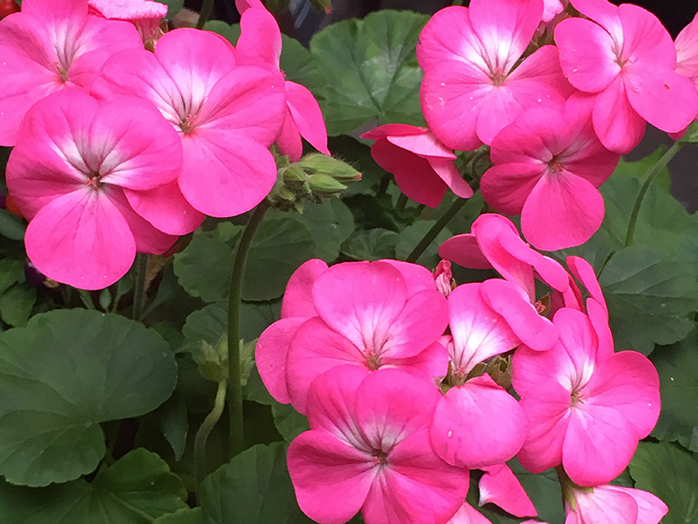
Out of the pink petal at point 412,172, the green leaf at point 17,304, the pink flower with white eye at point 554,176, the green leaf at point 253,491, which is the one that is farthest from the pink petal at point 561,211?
the green leaf at point 17,304

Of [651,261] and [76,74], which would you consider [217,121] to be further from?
[651,261]

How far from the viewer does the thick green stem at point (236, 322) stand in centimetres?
45

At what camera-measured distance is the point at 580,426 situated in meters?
0.37

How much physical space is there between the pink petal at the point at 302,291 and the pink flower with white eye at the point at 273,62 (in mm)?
89

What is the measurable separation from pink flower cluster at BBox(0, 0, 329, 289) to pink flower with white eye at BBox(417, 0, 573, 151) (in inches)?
7.4

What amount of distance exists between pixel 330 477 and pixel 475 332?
127 millimetres

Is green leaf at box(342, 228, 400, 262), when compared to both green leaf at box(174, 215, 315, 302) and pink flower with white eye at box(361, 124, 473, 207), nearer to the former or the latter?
green leaf at box(174, 215, 315, 302)

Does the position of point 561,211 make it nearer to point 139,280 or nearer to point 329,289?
point 329,289

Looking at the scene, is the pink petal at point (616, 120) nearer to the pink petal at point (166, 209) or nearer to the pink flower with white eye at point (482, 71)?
the pink flower with white eye at point (482, 71)

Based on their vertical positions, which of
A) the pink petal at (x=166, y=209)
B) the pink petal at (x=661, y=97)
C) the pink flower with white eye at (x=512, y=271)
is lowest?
the pink flower with white eye at (x=512, y=271)

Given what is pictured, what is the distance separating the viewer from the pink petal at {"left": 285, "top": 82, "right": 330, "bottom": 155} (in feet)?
1.52

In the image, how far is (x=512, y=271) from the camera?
0.41 m

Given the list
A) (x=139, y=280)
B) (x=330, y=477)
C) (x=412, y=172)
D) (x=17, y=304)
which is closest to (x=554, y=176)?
(x=412, y=172)

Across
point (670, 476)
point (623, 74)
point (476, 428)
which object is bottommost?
point (670, 476)
